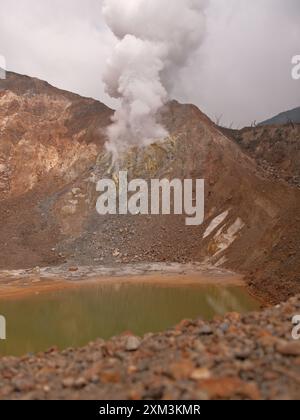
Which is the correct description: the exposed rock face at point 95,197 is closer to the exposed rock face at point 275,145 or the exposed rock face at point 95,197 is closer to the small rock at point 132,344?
the small rock at point 132,344

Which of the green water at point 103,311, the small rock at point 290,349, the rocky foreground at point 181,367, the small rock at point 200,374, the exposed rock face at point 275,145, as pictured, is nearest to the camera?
the rocky foreground at point 181,367

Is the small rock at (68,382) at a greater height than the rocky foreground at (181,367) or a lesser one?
lesser

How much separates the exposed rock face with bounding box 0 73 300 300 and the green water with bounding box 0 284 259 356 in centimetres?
298

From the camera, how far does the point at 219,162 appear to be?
118ft

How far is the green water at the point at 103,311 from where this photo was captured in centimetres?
1578

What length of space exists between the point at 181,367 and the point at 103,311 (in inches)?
507

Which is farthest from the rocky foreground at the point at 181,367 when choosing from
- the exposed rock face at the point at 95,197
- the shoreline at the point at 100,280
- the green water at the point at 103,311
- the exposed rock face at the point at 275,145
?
the exposed rock face at the point at 275,145

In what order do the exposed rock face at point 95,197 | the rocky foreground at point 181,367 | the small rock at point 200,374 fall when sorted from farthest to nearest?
1. the exposed rock face at point 95,197
2. the small rock at point 200,374
3. the rocky foreground at point 181,367

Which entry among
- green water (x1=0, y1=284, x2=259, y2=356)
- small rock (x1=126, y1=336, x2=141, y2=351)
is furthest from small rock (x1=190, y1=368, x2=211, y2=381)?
green water (x1=0, y1=284, x2=259, y2=356)

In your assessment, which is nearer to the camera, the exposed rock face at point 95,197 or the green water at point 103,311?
the green water at point 103,311

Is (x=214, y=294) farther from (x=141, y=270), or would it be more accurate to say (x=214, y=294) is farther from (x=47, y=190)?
(x=47, y=190)

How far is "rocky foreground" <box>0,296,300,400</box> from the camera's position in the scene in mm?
6523

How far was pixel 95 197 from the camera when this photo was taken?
3738 centimetres

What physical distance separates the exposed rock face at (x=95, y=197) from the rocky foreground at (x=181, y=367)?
38.2 feet
